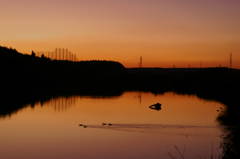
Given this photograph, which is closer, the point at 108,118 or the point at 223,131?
the point at 223,131

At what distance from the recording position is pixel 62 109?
58812 millimetres

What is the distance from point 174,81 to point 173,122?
11647 centimetres

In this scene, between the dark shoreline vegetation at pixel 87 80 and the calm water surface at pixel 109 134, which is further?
the dark shoreline vegetation at pixel 87 80

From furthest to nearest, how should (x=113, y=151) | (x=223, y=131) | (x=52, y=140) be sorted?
1. (x=223, y=131)
2. (x=52, y=140)
3. (x=113, y=151)

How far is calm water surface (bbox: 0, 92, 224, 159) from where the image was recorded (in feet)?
91.9

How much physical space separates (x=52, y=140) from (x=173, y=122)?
1820cm

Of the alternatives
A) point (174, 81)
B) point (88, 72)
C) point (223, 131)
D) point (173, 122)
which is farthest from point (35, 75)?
point (223, 131)

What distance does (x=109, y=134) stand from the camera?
120 ft

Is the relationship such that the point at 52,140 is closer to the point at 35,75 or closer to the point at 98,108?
the point at 98,108

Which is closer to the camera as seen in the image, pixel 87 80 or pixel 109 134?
pixel 109 134

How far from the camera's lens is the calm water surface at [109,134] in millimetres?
28000

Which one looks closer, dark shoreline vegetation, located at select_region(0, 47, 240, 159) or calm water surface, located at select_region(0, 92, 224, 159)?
calm water surface, located at select_region(0, 92, 224, 159)

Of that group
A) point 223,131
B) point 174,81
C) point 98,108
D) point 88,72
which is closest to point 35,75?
point 88,72

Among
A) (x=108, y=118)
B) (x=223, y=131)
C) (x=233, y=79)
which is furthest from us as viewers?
(x=233, y=79)
